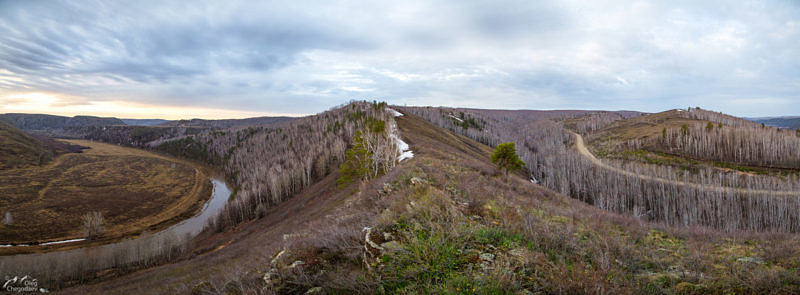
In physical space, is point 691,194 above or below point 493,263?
below

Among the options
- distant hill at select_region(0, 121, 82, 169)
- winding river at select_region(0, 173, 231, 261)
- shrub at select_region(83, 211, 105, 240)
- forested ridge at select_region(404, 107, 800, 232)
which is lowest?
winding river at select_region(0, 173, 231, 261)

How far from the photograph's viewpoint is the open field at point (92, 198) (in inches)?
1888

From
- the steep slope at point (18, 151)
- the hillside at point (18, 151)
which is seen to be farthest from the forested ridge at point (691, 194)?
the hillside at point (18, 151)

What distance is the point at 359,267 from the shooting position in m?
5.98

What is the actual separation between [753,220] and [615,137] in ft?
210

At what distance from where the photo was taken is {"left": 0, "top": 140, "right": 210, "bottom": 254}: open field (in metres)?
48.0

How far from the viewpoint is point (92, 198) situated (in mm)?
64312

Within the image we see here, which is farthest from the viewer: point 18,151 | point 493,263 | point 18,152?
point 18,151

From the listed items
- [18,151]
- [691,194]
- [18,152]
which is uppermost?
[18,151]

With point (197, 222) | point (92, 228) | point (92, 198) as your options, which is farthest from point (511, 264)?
point (92, 198)

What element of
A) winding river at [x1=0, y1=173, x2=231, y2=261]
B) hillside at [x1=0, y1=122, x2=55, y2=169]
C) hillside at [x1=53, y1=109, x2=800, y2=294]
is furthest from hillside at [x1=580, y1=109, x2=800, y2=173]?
hillside at [x1=0, y1=122, x2=55, y2=169]

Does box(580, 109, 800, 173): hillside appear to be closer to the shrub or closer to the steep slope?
the shrub

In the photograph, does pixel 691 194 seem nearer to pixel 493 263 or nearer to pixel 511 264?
pixel 511 264

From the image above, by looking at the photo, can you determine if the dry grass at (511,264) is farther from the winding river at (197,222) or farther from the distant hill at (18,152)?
the distant hill at (18,152)
